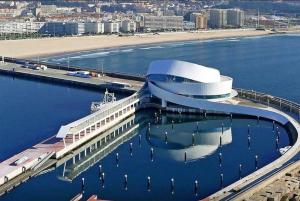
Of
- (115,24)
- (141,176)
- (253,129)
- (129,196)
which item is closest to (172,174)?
(141,176)

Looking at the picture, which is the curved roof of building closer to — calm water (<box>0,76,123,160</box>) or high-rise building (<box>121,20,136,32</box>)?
calm water (<box>0,76,123,160</box>)

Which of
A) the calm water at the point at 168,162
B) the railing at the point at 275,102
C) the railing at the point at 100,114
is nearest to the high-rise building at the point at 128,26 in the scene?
the railing at the point at 275,102

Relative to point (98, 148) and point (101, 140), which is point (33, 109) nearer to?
point (101, 140)

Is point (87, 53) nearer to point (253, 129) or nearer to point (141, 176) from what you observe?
point (253, 129)

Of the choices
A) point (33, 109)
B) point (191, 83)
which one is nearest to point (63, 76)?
point (33, 109)

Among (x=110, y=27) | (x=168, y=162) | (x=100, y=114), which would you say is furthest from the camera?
(x=110, y=27)

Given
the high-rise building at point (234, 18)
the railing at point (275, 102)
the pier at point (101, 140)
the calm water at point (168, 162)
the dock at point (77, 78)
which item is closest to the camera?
the calm water at point (168, 162)

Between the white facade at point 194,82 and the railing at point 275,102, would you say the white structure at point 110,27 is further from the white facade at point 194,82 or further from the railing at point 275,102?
the white facade at point 194,82
